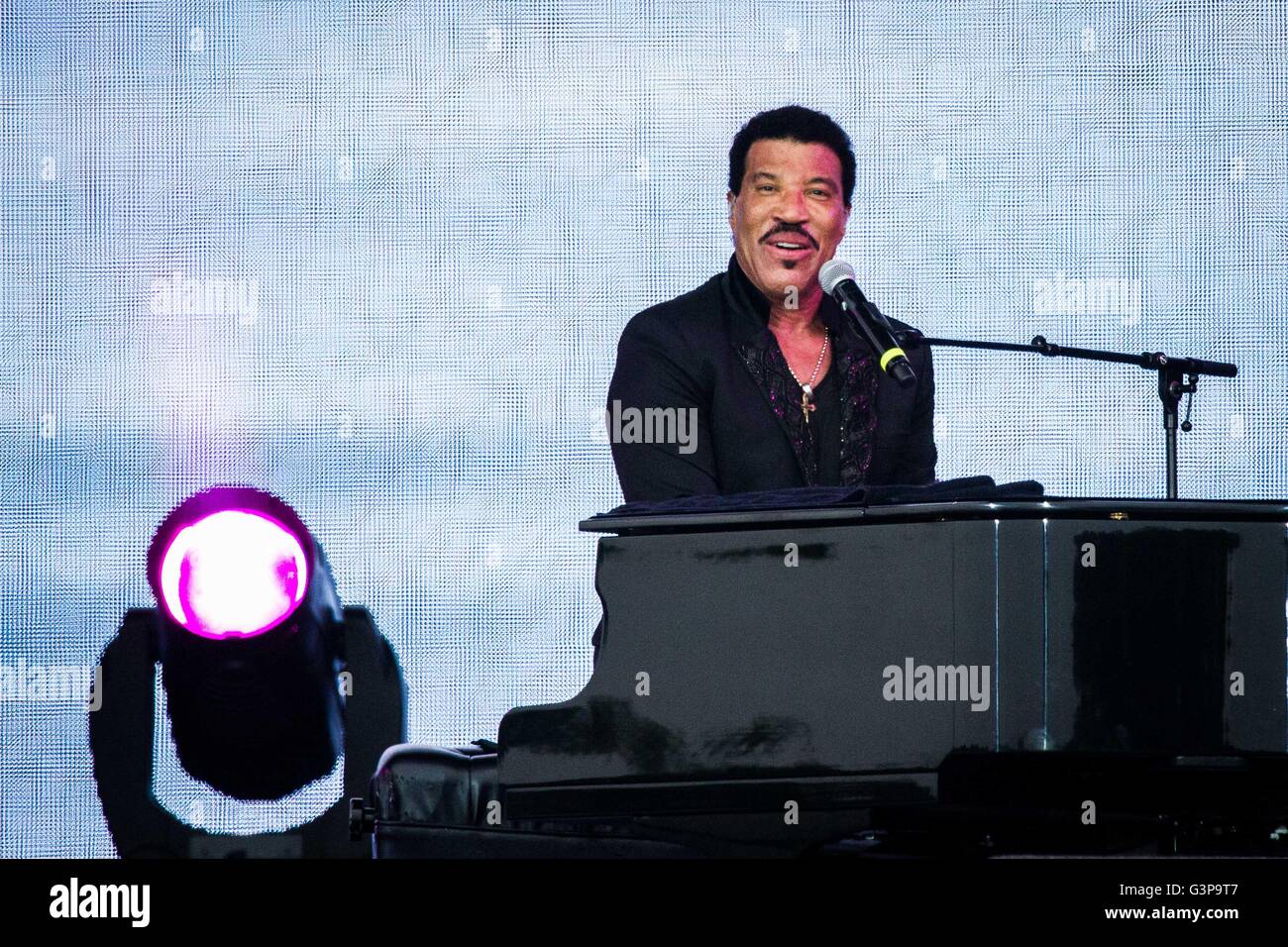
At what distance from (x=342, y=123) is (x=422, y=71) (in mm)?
237

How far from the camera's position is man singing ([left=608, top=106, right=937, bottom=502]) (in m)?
3.32

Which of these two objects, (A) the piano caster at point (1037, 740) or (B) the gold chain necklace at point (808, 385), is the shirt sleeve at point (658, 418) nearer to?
(B) the gold chain necklace at point (808, 385)

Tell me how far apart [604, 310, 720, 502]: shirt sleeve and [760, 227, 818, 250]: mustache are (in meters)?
0.42

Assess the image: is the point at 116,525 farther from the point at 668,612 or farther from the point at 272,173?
the point at 668,612

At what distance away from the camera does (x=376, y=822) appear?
113 inches

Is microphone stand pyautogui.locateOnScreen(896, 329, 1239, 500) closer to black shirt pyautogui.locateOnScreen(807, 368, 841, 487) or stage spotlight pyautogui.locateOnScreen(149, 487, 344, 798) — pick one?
black shirt pyautogui.locateOnScreen(807, 368, 841, 487)

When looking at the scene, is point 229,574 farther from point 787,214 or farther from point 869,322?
point 787,214

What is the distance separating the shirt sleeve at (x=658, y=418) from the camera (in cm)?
322

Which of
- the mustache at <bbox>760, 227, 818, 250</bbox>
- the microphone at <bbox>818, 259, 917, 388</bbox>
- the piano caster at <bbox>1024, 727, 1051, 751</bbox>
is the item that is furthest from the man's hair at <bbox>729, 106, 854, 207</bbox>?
the piano caster at <bbox>1024, 727, 1051, 751</bbox>

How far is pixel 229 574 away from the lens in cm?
312

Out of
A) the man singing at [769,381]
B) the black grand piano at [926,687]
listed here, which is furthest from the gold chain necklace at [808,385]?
the black grand piano at [926,687]

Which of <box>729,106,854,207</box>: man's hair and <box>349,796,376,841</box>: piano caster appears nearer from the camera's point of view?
<box>349,796,376,841</box>: piano caster

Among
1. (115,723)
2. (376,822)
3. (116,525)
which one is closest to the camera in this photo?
(376,822)
